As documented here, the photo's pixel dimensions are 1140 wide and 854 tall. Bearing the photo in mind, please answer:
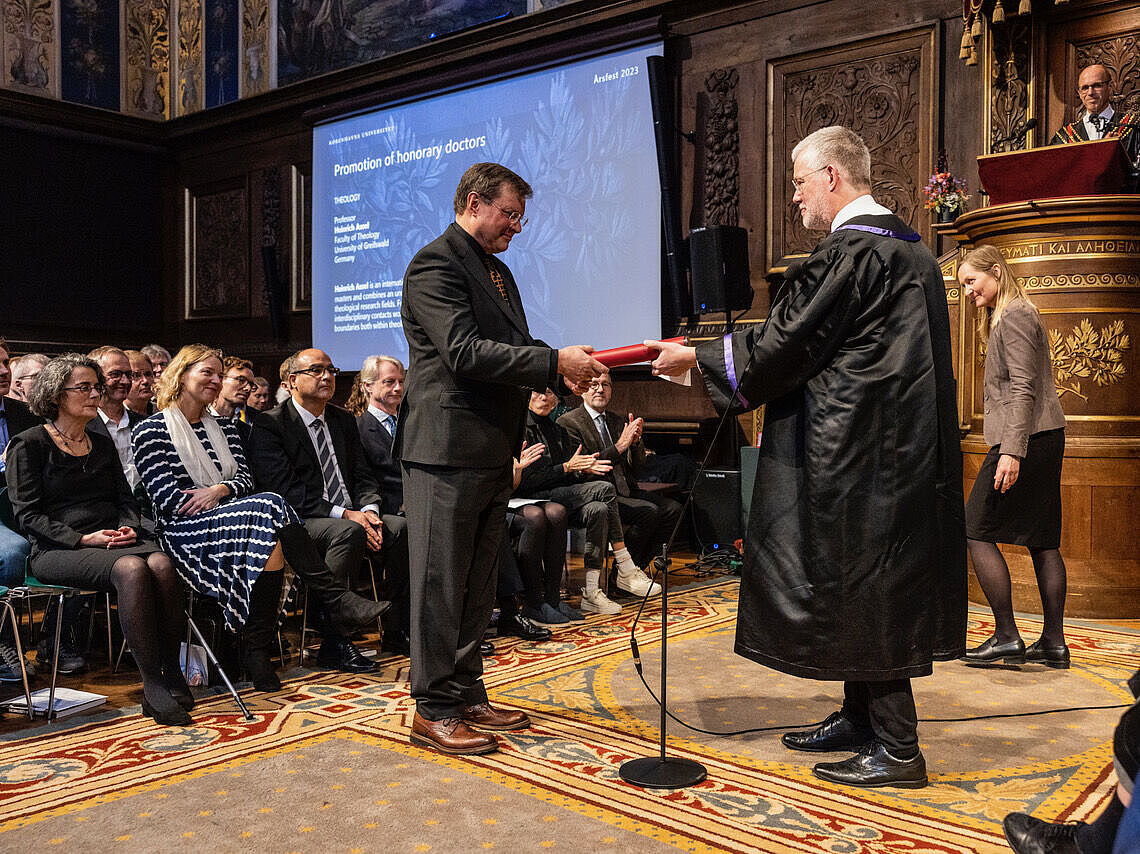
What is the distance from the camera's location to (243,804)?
9.34 feet

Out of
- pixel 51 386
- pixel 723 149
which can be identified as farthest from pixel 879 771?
pixel 723 149

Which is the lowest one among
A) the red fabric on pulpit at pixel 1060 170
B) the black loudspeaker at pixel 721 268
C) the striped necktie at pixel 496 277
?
the striped necktie at pixel 496 277

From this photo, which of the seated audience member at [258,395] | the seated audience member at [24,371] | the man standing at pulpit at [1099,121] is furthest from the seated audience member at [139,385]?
the man standing at pulpit at [1099,121]

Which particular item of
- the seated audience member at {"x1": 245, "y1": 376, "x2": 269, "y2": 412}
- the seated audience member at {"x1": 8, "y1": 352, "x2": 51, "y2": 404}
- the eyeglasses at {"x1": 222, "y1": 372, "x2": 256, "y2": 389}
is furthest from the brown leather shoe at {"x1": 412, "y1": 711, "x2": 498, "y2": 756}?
the seated audience member at {"x1": 245, "y1": 376, "x2": 269, "y2": 412}

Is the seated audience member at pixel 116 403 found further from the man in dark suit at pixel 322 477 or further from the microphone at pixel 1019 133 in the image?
the microphone at pixel 1019 133

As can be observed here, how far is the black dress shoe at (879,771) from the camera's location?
296cm

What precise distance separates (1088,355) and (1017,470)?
4.92 ft

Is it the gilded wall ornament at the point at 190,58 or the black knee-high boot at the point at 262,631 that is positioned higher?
the gilded wall ornament at the point at 190,58

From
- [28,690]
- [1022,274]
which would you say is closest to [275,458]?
→ [28,690]

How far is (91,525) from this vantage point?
407 centimetres

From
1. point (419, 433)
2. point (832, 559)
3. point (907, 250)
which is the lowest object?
point (832, 559)

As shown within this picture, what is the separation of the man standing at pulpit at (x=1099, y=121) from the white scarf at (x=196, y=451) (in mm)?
4692

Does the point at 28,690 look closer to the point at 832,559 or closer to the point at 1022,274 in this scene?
the point at 832,559

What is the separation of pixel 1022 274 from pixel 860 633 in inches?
132
